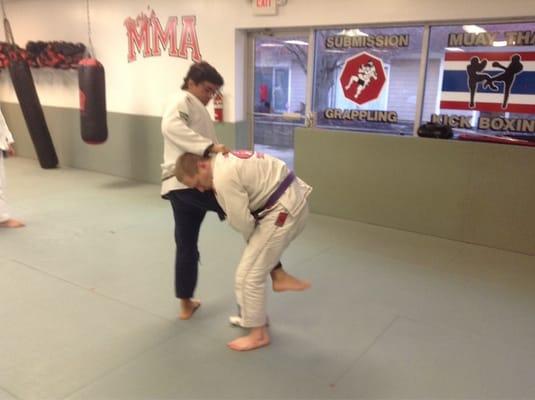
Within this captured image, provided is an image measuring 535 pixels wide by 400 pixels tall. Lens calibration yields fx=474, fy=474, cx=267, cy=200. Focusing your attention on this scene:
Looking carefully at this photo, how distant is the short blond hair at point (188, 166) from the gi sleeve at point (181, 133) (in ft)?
0.94

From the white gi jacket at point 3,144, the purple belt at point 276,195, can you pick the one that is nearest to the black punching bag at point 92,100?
the white gi jacket at point 3,144

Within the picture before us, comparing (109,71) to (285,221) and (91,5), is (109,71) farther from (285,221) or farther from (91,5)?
(285,221)

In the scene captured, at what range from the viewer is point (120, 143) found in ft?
22.3

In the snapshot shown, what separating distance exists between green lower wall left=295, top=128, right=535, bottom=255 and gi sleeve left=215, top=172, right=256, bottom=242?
2775 millimetres

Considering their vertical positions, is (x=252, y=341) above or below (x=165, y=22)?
below

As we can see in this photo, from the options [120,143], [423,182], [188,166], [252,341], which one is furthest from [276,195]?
[120,143]

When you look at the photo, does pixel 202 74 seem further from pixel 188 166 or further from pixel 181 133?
pixel 188 166

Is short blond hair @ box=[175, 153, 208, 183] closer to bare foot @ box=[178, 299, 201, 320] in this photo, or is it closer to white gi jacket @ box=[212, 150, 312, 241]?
white gi jacket @ box=[212, 150, 312, 241]

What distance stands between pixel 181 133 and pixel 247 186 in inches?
23.9

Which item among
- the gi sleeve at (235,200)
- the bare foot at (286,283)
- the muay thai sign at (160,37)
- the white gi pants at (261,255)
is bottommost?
the bare foot at (286,283)

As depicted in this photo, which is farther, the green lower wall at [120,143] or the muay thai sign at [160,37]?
the green lower wall at [120,143]

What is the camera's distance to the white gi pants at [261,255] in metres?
2.29

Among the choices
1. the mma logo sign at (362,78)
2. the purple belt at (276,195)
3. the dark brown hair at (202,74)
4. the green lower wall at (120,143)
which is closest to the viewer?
the purple belt at (276,195)

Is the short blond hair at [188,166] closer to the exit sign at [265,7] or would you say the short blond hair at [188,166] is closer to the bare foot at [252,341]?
the bare foot at [252,341]
